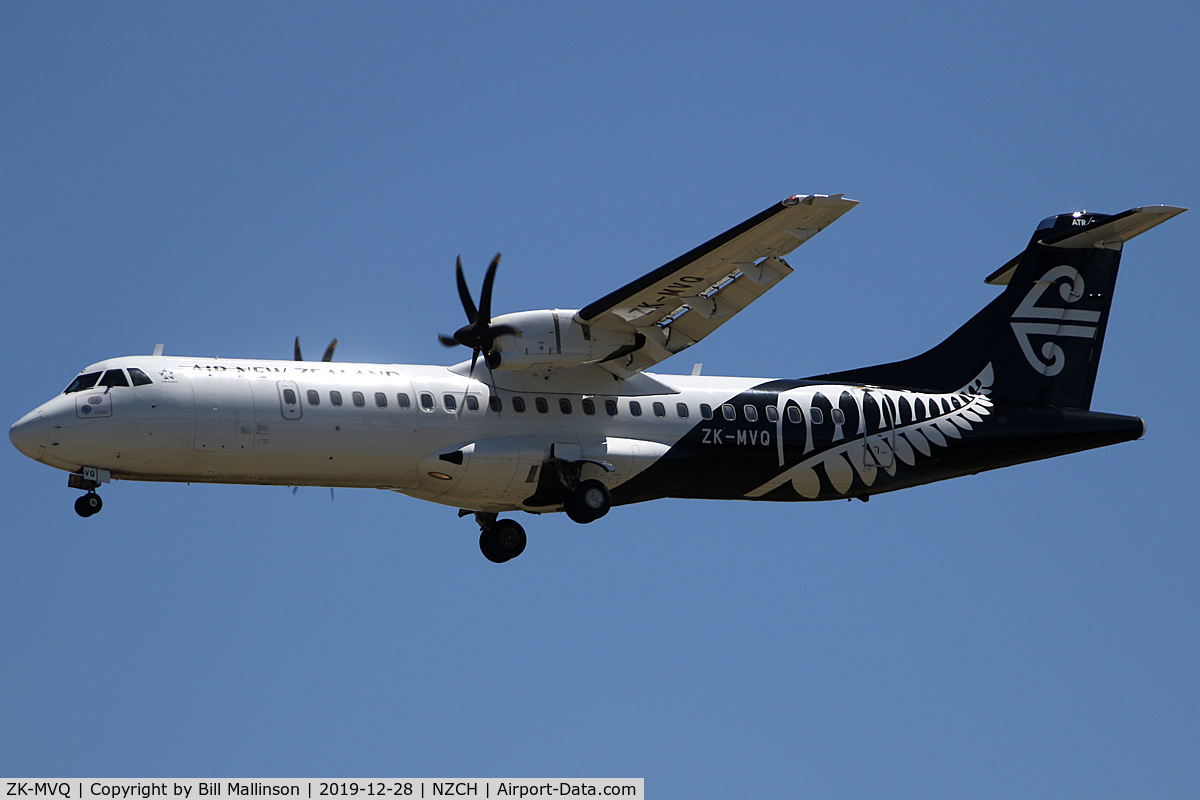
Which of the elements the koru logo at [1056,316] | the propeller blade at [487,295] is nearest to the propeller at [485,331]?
the propeller blade at [487,295]

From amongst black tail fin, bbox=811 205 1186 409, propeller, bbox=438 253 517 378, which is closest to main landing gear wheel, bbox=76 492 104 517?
propeller, bbox=438 253 517 378

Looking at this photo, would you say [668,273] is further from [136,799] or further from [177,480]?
[136,799]

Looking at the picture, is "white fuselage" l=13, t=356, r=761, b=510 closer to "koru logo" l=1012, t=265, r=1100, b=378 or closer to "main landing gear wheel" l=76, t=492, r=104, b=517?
"main landing gear wheel" l=76, t=492, r=104, b=517

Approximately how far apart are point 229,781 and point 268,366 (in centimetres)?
573

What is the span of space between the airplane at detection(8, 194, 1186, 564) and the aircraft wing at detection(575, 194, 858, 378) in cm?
3

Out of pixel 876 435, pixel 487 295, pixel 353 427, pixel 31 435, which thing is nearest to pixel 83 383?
pixel 31 435

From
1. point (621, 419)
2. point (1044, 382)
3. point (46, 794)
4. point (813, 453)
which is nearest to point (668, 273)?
point (621, 419)

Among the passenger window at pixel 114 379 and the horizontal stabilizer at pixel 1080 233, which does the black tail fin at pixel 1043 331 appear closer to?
the horizontal stabilizer at pixel 1080 233

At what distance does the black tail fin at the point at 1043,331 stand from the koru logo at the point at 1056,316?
0.7 inches

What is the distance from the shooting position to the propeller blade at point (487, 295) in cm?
1991

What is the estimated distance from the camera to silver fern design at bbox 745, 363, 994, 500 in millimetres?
21984

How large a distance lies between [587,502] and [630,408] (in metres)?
1.72

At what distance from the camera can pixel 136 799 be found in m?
16.5

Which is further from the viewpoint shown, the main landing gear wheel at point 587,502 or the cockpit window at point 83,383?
the main landing gear wheel at point 587,502
